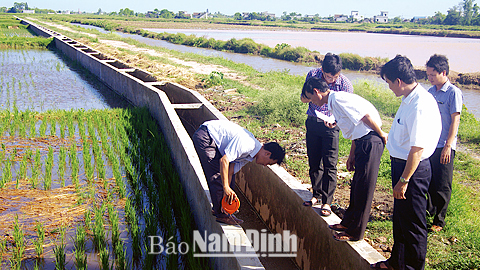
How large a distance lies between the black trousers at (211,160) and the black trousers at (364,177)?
1024 mm

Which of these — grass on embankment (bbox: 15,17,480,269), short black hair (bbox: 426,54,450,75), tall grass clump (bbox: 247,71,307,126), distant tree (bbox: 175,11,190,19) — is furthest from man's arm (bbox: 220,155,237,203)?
distant tree (bbox: 175,11,190,19)

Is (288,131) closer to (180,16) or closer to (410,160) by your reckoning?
(410,160)

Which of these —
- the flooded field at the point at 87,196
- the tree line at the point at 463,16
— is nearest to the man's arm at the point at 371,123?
the flooded field at the point at 87,196

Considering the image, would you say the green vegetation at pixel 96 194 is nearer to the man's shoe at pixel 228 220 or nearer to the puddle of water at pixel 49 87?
the man's shoe at pixel 228 220

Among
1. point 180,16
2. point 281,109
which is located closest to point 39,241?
point 281,109

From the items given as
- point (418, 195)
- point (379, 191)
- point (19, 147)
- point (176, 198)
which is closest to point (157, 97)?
point (19, 147)

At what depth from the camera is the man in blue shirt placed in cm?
323

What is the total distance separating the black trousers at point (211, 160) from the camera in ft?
10.1

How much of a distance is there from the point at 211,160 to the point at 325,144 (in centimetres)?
107

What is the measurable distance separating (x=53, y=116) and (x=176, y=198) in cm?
489

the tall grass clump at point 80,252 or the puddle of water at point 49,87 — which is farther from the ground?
the puddle of water at point 49,87

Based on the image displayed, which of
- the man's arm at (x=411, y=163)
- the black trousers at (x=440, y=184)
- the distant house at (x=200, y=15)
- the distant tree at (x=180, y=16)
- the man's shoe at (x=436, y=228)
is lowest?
the man's shoe at (x=436, y=228)

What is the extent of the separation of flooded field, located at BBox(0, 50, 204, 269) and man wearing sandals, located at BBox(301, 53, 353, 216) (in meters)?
1.22

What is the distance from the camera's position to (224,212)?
3248 mm
